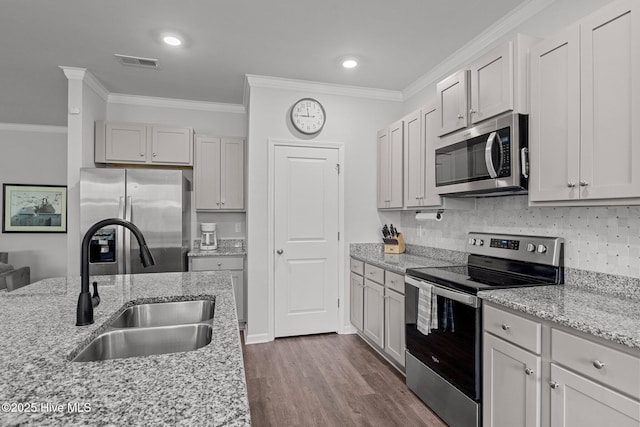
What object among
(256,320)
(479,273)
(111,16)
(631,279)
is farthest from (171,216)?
(631,279)

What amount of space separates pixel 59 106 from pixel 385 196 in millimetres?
4314

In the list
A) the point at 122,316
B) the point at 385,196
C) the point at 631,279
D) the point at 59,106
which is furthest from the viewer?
the point at 59,106

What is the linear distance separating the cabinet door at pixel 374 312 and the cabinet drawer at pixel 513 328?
4.28 feet

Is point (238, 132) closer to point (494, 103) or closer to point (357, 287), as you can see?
point (357, 287)

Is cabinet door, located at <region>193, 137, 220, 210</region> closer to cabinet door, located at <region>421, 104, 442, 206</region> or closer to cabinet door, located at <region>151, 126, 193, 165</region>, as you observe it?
cabinet door, located at <region>151, 126, 193, 165</region>

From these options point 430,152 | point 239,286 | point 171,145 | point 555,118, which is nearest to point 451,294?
point 555,118

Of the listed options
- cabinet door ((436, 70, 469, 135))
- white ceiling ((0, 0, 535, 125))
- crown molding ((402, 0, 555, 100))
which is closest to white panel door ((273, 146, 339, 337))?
white ceiling ((0, 0, 535, 125))

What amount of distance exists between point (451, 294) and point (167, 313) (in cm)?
153

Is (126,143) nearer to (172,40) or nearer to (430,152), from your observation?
(172,40)

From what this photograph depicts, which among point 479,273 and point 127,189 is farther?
point 127,189

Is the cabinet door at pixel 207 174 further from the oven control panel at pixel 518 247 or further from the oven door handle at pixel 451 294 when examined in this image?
the oven control panel at pixel 518 247

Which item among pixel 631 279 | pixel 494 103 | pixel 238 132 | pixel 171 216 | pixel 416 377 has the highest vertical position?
pixel 238 132

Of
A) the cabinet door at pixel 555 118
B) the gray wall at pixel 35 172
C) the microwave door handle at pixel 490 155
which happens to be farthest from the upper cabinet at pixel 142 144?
the cabinet door at pixel 555 118

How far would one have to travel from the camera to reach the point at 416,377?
2461 millimetres
